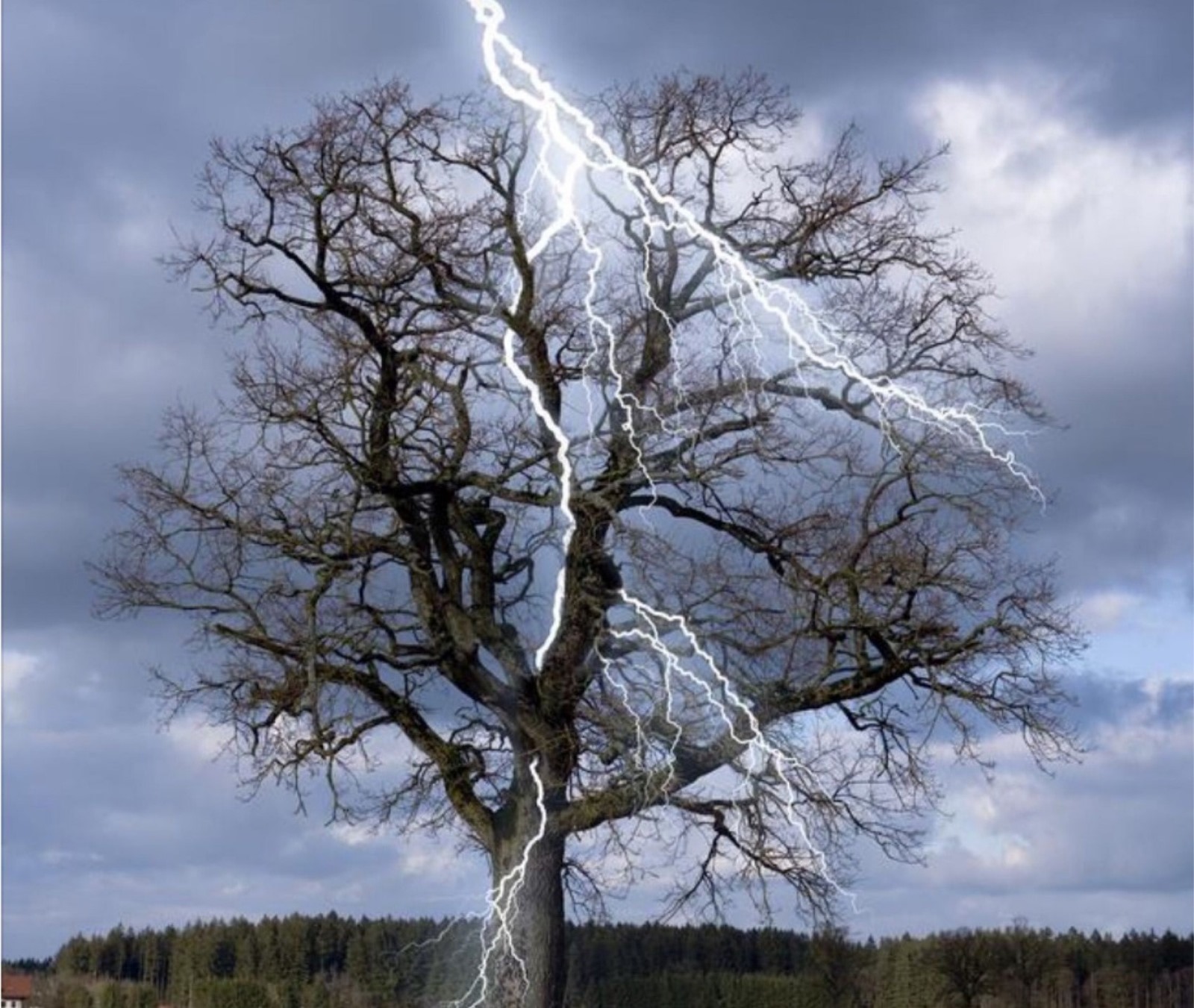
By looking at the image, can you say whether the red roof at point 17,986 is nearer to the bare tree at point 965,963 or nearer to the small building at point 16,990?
the small building at point 16,990

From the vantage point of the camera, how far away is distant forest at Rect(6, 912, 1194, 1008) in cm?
2144

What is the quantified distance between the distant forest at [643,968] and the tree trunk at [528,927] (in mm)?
329

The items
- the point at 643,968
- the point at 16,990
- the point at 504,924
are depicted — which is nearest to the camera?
the point at 504,924

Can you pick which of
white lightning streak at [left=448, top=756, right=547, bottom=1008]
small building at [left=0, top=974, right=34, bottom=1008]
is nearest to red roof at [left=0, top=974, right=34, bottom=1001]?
small building at [left=0, top=974, right=34, bottom=1008]

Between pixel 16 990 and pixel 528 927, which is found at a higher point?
pixel 16 990

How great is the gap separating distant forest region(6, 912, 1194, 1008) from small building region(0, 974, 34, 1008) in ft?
1.31

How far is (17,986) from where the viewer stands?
43781 mm

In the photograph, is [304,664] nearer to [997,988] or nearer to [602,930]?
[602,930]

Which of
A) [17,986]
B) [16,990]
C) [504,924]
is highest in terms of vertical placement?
[17,986]

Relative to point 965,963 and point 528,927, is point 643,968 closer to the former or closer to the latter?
point 528,927

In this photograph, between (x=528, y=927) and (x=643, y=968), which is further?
(x=643, y=968)

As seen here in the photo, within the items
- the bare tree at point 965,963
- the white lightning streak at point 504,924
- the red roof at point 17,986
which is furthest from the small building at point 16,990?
the white lightning streak at point 504,924

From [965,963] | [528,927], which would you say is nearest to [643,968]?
[528,927]

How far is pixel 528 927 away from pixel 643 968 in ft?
29.6
